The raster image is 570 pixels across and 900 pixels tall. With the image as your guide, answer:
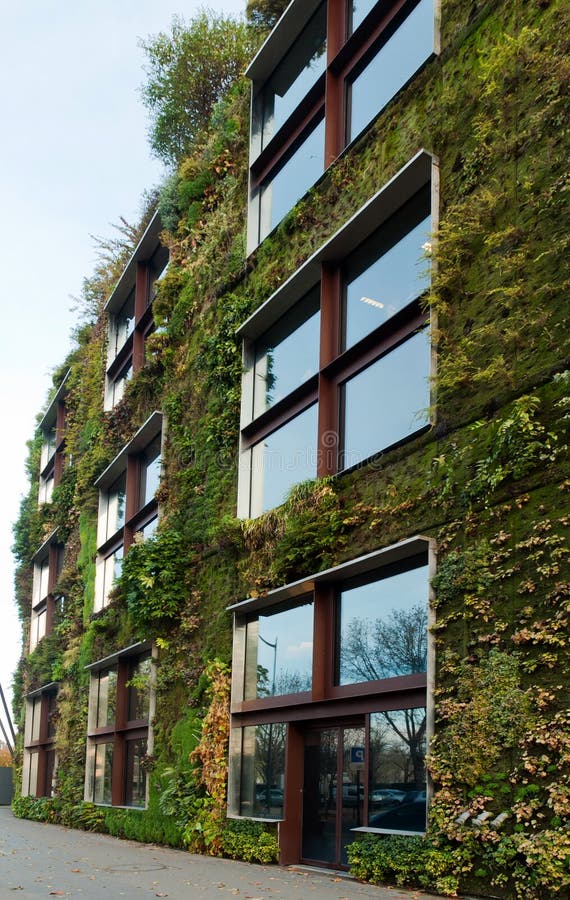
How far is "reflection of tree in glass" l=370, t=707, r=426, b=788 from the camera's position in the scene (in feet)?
37.4

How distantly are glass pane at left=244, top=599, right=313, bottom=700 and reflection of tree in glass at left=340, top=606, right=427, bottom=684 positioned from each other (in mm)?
1042

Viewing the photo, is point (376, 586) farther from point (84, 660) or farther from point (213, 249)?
point (84, 660)

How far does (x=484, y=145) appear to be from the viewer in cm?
1192

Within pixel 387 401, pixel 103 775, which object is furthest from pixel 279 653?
pixel 103 775

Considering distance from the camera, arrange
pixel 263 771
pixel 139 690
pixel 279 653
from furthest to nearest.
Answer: pixel 139 690 < pixel 279 653 < pixel 263 771

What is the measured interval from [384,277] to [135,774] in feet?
40.8

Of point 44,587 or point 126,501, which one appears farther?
point 44,587

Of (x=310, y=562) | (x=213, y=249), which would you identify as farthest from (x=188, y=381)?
(x=310, y=562)

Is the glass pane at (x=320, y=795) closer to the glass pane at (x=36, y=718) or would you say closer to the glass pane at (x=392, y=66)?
the glass pane at (x=392, y=66)

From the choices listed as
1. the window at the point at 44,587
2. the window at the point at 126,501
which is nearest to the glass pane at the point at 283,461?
the window at the point at 126,501

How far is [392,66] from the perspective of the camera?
594 inches

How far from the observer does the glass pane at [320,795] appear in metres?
13.3

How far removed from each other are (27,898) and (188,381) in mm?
12236

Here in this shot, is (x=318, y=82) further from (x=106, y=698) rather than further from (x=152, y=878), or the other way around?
(x=106, y=698)
